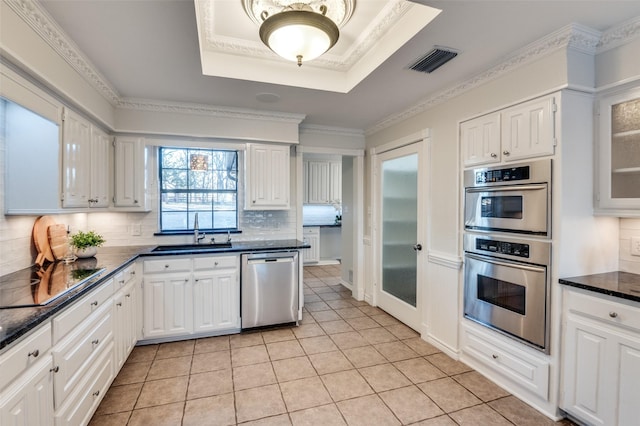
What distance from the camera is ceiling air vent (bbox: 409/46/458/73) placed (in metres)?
2.26

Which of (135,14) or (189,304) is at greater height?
(135,14)

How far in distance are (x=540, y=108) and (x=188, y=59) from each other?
263 centimetres

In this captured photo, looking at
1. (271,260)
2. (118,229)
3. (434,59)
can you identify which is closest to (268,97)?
(434,59)

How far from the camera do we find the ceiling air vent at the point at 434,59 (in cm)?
226

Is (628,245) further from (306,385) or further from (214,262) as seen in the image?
(214,262)

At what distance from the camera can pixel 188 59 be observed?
2.47 metres

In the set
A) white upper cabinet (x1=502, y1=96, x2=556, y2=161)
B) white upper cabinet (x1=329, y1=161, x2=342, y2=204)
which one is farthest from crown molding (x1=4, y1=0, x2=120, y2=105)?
white upper cabinet (x1=329, y1=161, x2=342, y2=204)

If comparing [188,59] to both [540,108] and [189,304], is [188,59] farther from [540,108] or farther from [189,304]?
[540,108]

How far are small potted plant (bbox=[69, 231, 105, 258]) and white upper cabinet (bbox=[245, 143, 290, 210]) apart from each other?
1.54 m

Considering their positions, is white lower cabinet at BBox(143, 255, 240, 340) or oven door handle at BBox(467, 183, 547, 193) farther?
white lower cabinet at BBox(143, 255, 240, 340)

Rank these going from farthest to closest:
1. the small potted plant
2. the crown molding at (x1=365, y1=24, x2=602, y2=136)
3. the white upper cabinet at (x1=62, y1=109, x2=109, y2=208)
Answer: the small potted plant, the white upper cabinet at (x1=62, y1=109, x2=109, y2=208), the crown molding at (x1=365, y1=24, x2=602, y2=136)

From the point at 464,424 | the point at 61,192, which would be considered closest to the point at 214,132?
the point at 61,192

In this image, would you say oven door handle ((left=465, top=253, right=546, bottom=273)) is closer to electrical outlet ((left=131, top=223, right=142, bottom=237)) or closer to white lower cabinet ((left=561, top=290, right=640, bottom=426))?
white lower cabinet ((left=561, top=290, right=640, bottom=426))

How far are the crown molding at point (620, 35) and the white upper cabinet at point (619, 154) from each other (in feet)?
1.03
